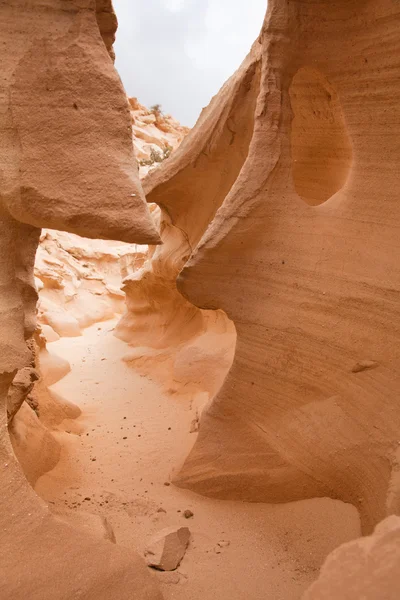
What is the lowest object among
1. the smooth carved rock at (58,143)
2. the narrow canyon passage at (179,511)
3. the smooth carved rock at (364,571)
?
the narrow canyon passage at (179,511)

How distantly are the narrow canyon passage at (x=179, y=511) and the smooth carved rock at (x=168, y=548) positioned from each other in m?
0.05

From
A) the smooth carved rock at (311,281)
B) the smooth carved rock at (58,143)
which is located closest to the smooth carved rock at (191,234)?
the smooth carved rock at (311,281)

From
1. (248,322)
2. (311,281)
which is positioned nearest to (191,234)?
(248,322)

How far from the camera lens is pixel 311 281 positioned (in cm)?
287

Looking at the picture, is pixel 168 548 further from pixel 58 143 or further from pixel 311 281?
pixel 58 143

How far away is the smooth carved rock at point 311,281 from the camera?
2.60 meters

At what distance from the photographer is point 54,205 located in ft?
7.70

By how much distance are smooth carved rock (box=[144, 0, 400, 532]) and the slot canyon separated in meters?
0.01

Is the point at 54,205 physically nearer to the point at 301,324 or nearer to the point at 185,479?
the point at 301,324

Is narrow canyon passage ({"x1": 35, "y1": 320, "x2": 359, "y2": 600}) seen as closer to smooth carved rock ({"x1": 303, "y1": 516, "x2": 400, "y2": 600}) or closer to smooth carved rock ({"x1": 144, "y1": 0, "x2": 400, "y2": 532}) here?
smooth carved rock ({"x1": 144, "y1": 0, "x2": 400, "y2": 532})

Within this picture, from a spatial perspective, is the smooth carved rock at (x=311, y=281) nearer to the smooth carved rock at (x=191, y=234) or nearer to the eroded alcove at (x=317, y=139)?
the eroded alcove at (x=317, y=139)

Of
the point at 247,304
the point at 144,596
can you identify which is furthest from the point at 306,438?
the point at 144,596

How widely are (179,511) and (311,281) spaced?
1.77 m

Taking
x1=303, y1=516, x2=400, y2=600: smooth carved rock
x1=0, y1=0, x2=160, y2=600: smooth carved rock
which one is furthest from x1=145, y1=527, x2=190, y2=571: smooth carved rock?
x1=303, y1=516, x2=400, y2=600: smooth carved rock
